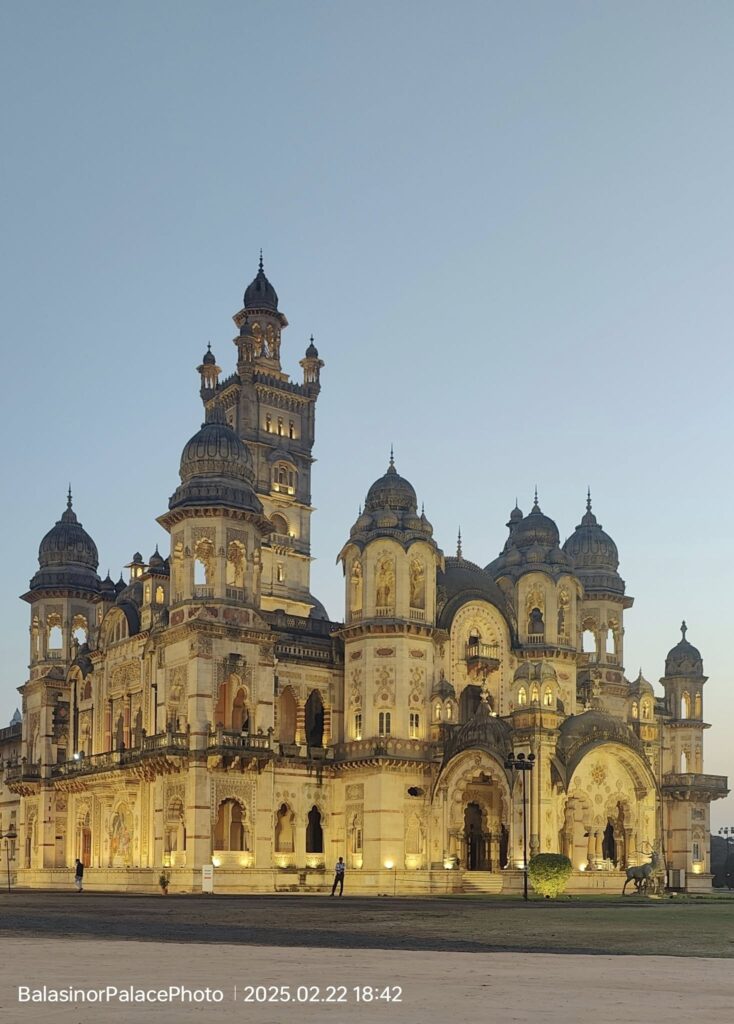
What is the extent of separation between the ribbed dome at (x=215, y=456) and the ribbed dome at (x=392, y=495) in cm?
714

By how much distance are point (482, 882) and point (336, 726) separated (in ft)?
38.6

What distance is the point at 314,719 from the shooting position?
71250mm

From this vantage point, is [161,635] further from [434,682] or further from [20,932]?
[20,932]

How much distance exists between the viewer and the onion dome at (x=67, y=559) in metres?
81.3

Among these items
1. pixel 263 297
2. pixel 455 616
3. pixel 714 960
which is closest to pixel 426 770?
pixel 455 616

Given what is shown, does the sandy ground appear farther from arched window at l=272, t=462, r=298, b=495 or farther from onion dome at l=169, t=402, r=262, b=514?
arched window at l=272, t=462, r=298, b=495

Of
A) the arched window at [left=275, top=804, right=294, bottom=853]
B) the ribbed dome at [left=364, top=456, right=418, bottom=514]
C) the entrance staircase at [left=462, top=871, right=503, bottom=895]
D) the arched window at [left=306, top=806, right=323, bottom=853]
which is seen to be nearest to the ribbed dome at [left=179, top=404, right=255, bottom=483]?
the ribbed dome at [left=364, top=456, right=418, bottom=514]

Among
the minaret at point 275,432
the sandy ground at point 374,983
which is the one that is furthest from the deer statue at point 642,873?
the sandy ground at point 374,983

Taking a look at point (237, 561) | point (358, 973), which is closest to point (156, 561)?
point (237, 561)

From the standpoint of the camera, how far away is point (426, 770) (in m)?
66.6

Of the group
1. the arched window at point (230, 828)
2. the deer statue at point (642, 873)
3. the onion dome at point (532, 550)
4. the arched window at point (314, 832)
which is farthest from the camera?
the onion dome at point (532, 550)

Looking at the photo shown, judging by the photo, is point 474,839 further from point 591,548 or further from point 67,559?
point 67,559

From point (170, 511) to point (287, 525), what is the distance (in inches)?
971

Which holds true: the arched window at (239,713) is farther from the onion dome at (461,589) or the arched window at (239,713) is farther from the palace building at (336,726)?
the onion dome at (461,589)
